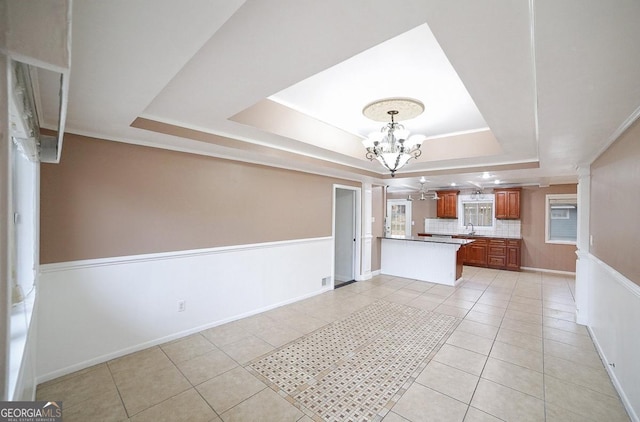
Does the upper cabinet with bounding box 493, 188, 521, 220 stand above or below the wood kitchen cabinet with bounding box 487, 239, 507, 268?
above

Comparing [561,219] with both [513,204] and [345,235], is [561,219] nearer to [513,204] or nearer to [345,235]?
[513,204]

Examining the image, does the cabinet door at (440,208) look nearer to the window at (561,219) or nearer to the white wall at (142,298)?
the window at (561,219)

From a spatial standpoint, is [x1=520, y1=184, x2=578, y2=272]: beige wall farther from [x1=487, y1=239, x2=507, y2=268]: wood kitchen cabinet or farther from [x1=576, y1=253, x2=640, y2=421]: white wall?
[x1=576, y1=253, x2=640, y2=421]: white wall

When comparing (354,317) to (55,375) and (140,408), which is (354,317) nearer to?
(140,408)

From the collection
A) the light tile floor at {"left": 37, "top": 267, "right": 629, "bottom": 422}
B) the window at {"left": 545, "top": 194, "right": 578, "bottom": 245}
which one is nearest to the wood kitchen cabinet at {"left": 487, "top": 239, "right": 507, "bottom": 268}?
the window at {"left": 545, "top": 194, "right": 578, "bottom": 245}

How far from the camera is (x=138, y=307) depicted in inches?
112

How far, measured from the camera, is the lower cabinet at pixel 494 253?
693 cm

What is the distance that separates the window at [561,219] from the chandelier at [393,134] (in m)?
6.18

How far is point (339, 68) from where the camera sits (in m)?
2.23

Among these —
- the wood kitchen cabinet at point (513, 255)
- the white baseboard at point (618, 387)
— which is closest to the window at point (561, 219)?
the wood kitchen cabinet at point (513, 255)

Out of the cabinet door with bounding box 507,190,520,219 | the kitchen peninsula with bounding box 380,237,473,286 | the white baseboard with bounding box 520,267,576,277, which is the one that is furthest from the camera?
the cabinet door with bounding box 507,190,520,219

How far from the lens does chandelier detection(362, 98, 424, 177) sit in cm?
269

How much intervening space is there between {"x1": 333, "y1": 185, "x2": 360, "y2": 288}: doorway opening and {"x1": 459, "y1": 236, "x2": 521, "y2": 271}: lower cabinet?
9.90 feet

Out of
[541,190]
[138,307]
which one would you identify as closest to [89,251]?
[138,307]
